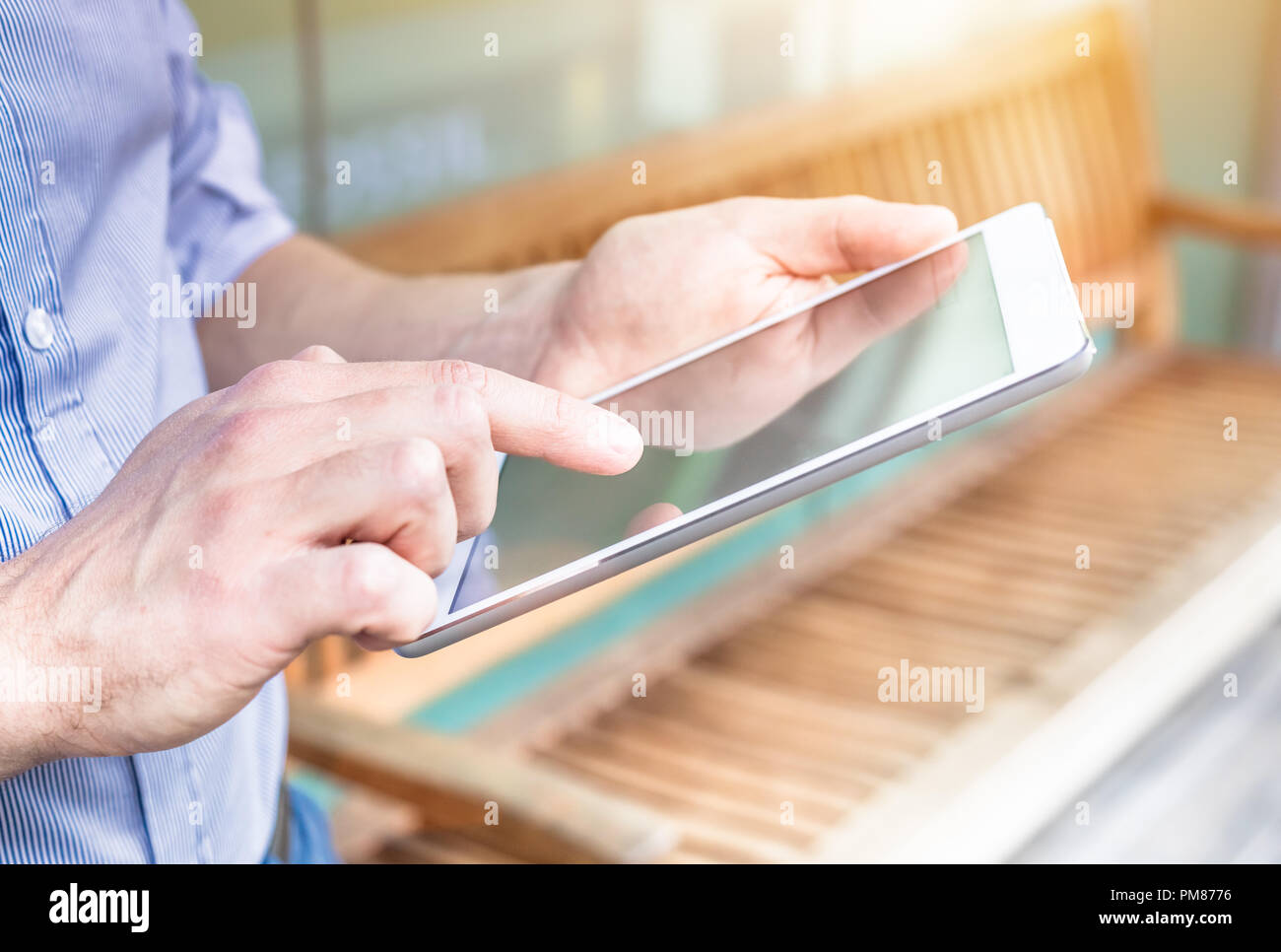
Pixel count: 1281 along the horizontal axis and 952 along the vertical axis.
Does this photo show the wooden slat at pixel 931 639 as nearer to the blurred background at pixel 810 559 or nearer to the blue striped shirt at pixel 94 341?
the blurred background at pixel 810 559

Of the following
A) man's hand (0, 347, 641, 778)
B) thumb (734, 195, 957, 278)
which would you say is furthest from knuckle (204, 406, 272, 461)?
thumb (734, 195, 957, 278)

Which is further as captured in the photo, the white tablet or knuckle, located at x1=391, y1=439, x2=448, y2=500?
the white tablet

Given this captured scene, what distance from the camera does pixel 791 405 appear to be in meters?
0.44

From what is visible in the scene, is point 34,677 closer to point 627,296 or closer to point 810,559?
point 627,296

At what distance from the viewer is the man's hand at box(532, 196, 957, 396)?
0.47 metres

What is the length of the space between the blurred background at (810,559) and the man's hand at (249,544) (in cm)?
46

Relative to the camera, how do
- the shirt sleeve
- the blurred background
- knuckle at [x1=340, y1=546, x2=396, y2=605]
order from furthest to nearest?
the blurred background, the shirt sleeve, knuckle at [x1=340, y1=546, x2=396, y2=605]

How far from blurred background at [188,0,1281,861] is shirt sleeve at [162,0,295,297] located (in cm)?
39

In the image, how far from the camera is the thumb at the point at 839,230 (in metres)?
0.46

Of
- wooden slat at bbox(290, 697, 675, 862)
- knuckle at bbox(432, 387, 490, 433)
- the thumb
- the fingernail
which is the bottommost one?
wooden slat at bbox(290, 697, 675, 862)

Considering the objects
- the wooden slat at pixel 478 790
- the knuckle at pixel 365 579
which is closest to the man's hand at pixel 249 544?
the knuckle at pixel 365 579

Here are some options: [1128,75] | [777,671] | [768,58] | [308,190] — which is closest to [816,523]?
[777,671]

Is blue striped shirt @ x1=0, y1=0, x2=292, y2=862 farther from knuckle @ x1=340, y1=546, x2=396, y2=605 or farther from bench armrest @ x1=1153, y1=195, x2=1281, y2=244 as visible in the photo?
bench armrest @ x1=1153, y1=195, x2=1281, y2=244
